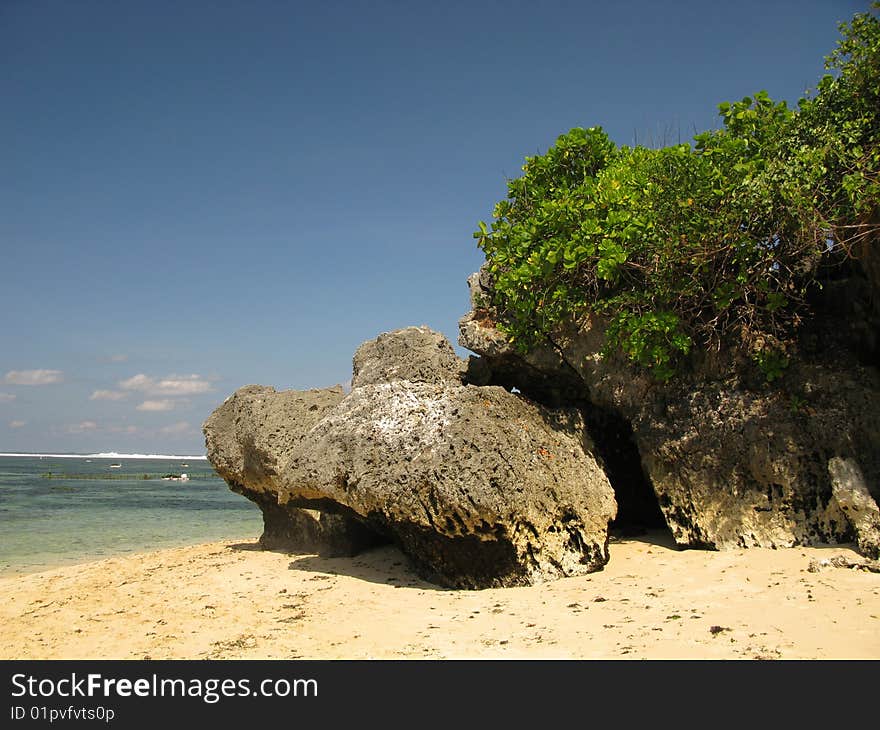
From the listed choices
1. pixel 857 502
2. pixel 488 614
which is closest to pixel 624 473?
pixel 857 502

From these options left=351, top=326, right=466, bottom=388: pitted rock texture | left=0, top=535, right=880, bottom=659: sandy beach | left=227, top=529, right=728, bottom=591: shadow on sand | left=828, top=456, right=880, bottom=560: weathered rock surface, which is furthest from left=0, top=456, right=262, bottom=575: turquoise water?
left=828, top=456, right=880, bottom=560: weathered rock surface

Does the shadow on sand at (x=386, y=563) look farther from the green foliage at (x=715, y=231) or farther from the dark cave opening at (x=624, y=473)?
the green foliage at (x=715, y=231)

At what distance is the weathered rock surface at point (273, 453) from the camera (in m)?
10.2

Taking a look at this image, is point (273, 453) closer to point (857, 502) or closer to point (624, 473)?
point (624, 473)

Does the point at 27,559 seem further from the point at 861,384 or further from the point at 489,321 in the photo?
the point at 861,384

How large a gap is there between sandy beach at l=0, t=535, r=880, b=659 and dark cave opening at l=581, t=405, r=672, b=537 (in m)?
0.89

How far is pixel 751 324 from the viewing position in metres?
7.83

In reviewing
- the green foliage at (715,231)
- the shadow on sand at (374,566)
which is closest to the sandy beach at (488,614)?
the shadow on sand at (374,566)

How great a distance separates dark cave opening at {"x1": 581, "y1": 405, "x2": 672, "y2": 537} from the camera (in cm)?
952

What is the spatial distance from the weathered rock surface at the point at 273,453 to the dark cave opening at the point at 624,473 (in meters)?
3.69

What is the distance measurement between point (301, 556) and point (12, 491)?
35.6 metres

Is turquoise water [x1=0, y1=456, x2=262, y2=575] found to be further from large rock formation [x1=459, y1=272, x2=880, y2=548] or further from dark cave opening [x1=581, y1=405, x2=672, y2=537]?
large rock formation [x1=459, y1=272, x2=880, y2=548]

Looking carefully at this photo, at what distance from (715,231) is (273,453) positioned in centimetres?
731
